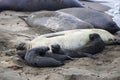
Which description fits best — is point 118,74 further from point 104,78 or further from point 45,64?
point 45,64

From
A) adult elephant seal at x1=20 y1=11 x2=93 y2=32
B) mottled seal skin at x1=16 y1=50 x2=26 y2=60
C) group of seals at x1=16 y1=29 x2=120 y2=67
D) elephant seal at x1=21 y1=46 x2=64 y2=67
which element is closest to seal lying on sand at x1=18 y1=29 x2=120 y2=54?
group of seals at x1=16 y1=29 x2=120 y2=67

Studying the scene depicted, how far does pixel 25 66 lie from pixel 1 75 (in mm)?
668

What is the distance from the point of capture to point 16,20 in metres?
8.80

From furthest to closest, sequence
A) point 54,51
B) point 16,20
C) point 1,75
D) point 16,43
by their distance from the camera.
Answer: point 16,20 < point 16,43 < point 54,51 < point 1,75

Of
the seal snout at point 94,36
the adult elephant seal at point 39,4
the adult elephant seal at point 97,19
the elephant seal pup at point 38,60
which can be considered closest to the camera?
the elephant seal pup at point 38,60

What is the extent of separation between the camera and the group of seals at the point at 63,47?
218 inches

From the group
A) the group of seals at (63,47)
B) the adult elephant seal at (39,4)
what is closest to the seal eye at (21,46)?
the group of seals at (63,47)

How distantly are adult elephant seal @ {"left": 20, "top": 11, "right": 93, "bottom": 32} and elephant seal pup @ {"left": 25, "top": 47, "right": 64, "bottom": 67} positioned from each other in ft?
6.10

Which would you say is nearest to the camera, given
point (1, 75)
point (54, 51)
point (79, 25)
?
point (1, 75)

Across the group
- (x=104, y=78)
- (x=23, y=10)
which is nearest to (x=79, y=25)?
(x=104, y=78)

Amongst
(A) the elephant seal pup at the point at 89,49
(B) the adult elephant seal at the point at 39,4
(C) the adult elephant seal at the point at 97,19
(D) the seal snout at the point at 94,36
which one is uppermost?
(D) the seal snout at the point at 94,36

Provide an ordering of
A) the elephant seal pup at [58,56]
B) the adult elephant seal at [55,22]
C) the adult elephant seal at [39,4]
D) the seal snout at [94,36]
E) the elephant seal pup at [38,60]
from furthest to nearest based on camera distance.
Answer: the adult elephant seal at [39,4] → the adult elephant seal at [55,22] → the seal snout at [94,36] → the elephant seal pup at [58,56] → the elephant seal pup at [38,60]

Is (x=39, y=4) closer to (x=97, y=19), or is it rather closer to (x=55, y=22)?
(x=97, y=19)

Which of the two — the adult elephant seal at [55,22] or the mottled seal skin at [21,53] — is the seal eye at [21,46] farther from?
the adult elephant seal at [55,22]
